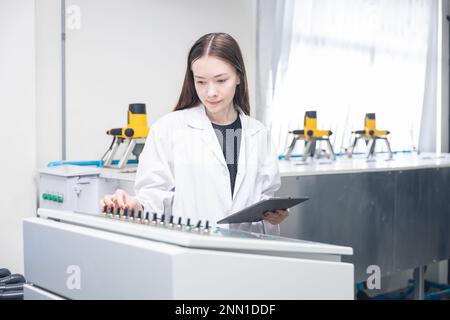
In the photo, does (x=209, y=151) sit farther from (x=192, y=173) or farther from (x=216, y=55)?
(x=216, y=55)

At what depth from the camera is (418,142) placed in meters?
4.53

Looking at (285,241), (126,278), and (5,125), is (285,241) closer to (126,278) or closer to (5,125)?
(126,278)

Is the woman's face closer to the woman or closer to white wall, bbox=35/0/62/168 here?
the woman

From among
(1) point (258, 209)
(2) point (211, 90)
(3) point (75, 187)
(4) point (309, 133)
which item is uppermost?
(2) point (211, 90)

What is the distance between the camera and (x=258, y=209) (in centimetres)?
121

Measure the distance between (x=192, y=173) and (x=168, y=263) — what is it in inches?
32.7

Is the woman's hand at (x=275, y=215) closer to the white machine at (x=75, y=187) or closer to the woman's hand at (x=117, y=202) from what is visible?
the woman's hand at (x=117, y=202)

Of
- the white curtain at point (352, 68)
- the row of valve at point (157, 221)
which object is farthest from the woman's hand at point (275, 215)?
the white curtain at point (352, 68)

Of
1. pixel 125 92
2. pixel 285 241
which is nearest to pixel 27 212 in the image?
pixel 125 92

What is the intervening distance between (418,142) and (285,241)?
393 cm

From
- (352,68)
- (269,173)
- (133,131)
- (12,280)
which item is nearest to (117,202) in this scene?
(269,173)

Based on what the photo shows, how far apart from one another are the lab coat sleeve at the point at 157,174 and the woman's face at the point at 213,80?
171 millimetres

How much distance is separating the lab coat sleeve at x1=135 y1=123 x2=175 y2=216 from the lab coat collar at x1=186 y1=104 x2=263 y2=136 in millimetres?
87

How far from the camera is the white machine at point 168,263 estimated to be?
77 cm
